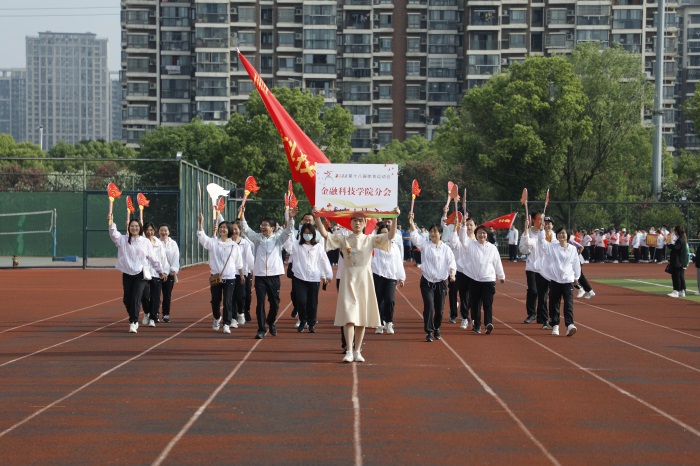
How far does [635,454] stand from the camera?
7914 millimetres

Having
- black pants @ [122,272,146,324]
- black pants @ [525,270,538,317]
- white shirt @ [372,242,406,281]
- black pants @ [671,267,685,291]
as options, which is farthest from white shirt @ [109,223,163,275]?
black pants @ [671,267,685,291]

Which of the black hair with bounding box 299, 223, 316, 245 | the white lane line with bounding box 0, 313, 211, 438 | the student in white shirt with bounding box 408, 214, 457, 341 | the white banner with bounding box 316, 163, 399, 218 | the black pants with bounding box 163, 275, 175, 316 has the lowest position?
the white lane line with bounding box 0, 313, 211, 438

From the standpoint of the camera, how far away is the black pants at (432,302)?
51.8ft

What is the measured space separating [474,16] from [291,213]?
80.4m

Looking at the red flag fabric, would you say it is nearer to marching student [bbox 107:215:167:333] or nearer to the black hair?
the black hair

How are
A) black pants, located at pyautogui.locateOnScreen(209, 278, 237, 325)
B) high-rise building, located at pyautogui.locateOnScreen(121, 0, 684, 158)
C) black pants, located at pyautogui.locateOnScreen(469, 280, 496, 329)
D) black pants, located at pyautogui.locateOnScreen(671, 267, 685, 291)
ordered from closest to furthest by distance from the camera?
black pants, located at pyautogui.locateOnScreen(209, 278, 237, 325) < black pants, located at pyautogui.locateOnScreen(469, 280, 496, 329) < black pants, located at pyautogui.locateOnScreen(671, 267, 685, 291) < high-rise building, located at pyautogui.locateOnScreen(121, 0, 684, 158)

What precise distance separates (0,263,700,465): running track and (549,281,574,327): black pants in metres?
0.36

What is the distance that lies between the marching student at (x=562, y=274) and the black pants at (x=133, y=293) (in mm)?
6201

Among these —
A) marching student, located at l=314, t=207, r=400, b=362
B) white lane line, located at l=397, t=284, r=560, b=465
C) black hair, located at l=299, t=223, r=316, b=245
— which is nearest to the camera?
white lane line, located at l=397, t=284, r=560, b=465

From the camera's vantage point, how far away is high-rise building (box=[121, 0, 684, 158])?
92.4 meters

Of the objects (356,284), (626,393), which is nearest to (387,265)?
(356,284)

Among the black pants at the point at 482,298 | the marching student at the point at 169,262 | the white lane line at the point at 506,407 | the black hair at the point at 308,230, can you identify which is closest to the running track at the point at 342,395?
the white lane line at the point at 506,407

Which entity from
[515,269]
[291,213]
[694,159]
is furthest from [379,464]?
[694,159]

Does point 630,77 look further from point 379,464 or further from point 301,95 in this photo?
point 379,464
